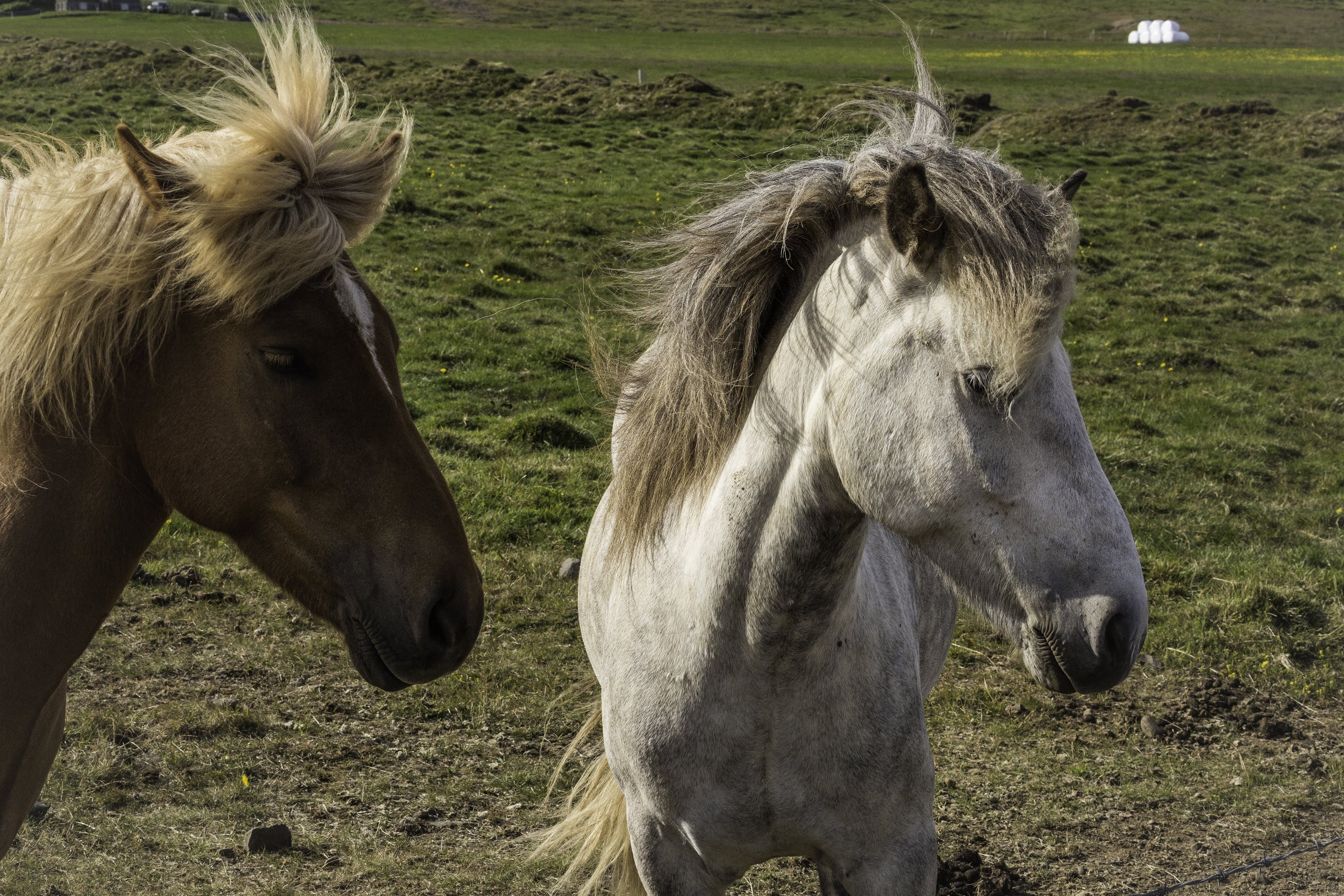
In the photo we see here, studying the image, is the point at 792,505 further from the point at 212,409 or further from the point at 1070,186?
the point at 212,409

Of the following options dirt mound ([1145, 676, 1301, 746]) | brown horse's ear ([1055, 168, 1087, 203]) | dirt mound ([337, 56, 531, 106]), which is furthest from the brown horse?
dirt mound ([337, 56, 531, 106])

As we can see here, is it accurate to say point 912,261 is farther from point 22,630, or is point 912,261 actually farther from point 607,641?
point 22,630

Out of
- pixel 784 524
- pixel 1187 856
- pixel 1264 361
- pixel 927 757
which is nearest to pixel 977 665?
pixel 1187 856

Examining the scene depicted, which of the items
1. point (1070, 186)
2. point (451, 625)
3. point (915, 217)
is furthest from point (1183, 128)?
point (451, 625)

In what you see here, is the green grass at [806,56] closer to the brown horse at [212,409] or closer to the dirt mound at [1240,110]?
the dirt mound at [1240,110]

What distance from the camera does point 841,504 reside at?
1.97 m

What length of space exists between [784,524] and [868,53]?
130 feet

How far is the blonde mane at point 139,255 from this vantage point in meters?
1.72

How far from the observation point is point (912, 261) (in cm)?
181

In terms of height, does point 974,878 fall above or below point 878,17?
below

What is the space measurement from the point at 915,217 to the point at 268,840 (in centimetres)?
310

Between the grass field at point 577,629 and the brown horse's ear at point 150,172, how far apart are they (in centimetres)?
128

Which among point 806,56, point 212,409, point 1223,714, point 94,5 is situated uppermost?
point 94,5

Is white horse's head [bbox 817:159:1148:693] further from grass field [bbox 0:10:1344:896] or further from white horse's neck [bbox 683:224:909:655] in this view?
grass field [bbox 0:10:1344:896]
